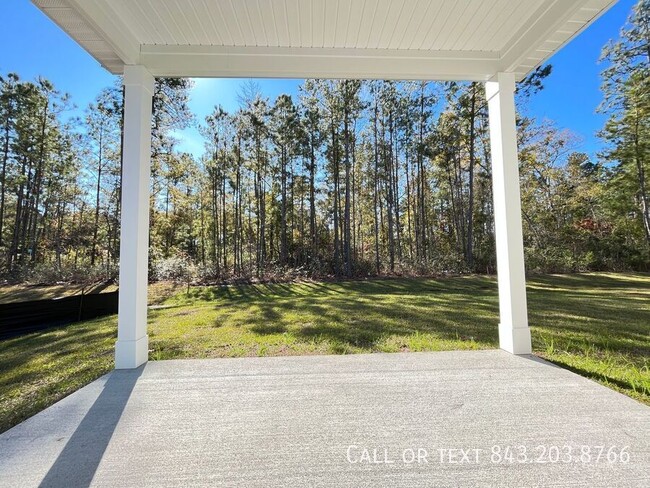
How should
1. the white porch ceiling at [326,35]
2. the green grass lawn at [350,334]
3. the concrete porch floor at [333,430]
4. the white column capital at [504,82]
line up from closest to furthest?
1. the concrete porch floor at [333,430]
2. the white porch ceiling at [326,35]
3. the green grass lawn at [350,334]
4. the white column capital at [504,82]

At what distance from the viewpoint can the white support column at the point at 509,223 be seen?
2.51m

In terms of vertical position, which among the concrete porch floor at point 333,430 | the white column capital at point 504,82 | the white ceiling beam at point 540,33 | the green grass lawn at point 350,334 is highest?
the white ceiling beam at point 540,33

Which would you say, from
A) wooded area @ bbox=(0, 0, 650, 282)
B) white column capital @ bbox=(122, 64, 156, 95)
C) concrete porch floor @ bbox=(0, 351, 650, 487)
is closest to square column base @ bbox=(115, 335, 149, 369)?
concrete porch floor @ bbox=(0, 351, 650, 487)

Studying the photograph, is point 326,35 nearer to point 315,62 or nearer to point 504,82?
point 315,62

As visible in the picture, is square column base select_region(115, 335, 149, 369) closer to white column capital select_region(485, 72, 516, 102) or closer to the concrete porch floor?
the concrete porch floor

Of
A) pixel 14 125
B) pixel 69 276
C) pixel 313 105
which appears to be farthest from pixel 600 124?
pixel 14 125

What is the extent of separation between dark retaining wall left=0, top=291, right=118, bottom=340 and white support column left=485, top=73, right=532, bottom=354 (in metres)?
5.90

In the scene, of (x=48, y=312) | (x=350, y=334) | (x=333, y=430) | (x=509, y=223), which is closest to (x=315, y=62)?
(x=509, y=223)

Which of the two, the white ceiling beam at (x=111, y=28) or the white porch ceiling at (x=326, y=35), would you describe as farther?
the white porch ceiling at (x=326, y=35)

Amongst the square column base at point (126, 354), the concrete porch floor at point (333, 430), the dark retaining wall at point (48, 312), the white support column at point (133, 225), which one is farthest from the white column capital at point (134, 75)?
the dark retaining wall at point (48, 312)

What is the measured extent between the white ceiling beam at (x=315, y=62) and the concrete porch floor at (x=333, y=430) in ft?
7.45

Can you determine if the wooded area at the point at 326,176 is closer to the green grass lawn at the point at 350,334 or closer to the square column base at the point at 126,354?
the green grass lawn at the point at 350,334

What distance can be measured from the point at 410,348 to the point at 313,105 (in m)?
9.42

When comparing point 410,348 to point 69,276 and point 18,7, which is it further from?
point 69,276
